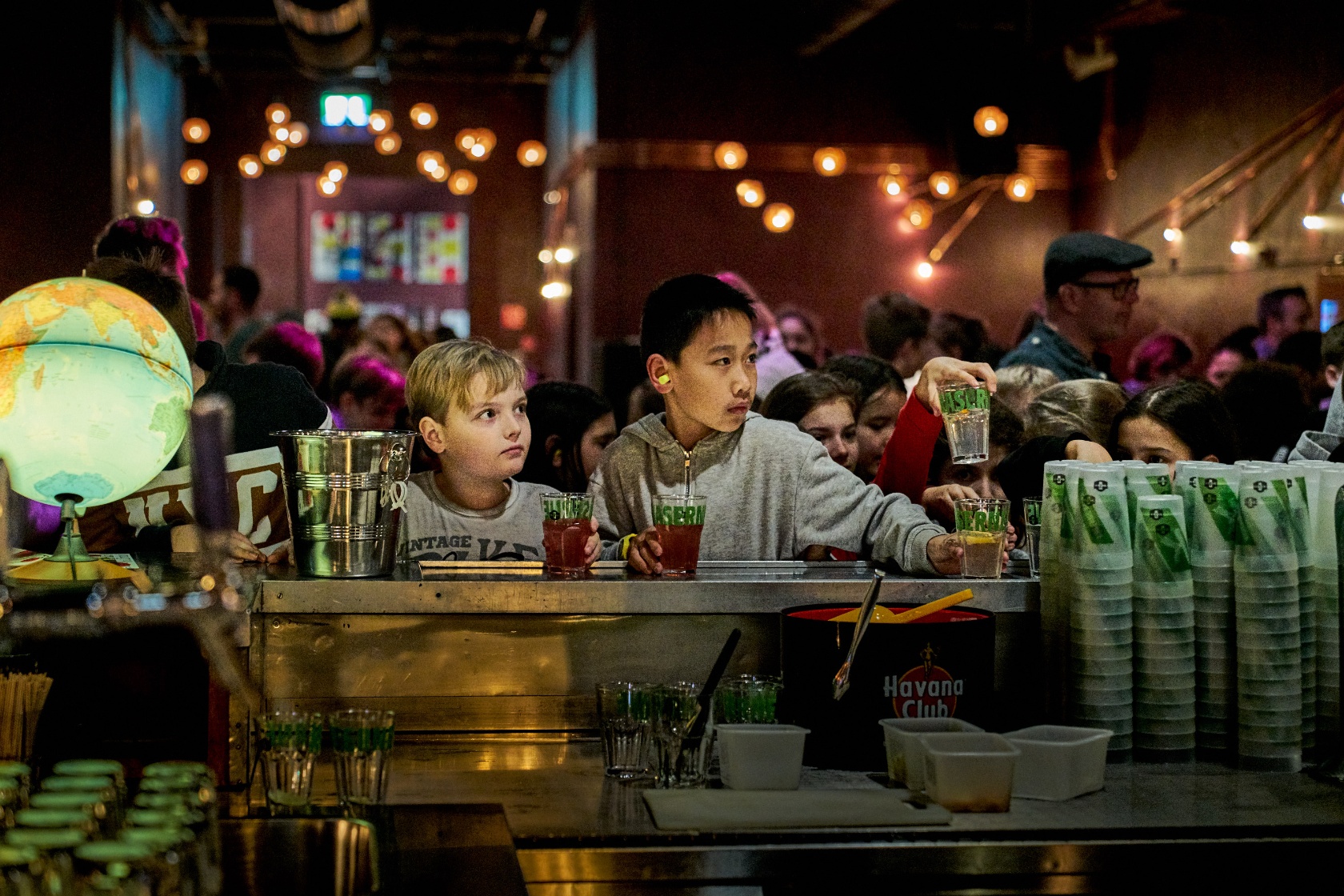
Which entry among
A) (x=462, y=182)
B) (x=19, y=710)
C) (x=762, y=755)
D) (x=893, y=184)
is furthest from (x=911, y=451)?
(x=462, y=182)

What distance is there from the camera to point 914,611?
2.13m

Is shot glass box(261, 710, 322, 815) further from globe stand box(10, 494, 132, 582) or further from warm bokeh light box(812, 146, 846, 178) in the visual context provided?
warm bokeh light box(812, 146, 846, 178)

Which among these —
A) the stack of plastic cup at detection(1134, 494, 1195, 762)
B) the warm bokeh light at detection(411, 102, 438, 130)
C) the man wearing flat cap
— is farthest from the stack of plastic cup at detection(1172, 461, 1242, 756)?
the warm bokeh light at detection(411, 102, 438, 130)

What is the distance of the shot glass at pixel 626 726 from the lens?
1.96m

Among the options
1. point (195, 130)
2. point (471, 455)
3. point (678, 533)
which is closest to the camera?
point (678, 533)

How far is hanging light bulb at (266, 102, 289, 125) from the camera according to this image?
14172mm

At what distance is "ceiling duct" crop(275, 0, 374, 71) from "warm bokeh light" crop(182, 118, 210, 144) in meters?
4.75

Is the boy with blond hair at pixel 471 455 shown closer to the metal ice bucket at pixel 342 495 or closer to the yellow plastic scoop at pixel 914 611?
the metal ice bucket at pixel 342 495

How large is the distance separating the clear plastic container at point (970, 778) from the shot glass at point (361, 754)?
2.38 feet

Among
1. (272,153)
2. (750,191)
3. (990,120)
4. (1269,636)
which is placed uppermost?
(272,153)

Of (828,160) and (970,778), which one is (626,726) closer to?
(970,778)

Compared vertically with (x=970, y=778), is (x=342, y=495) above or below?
above

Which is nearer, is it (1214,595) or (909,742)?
(909,742)

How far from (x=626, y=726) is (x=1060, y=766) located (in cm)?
60
